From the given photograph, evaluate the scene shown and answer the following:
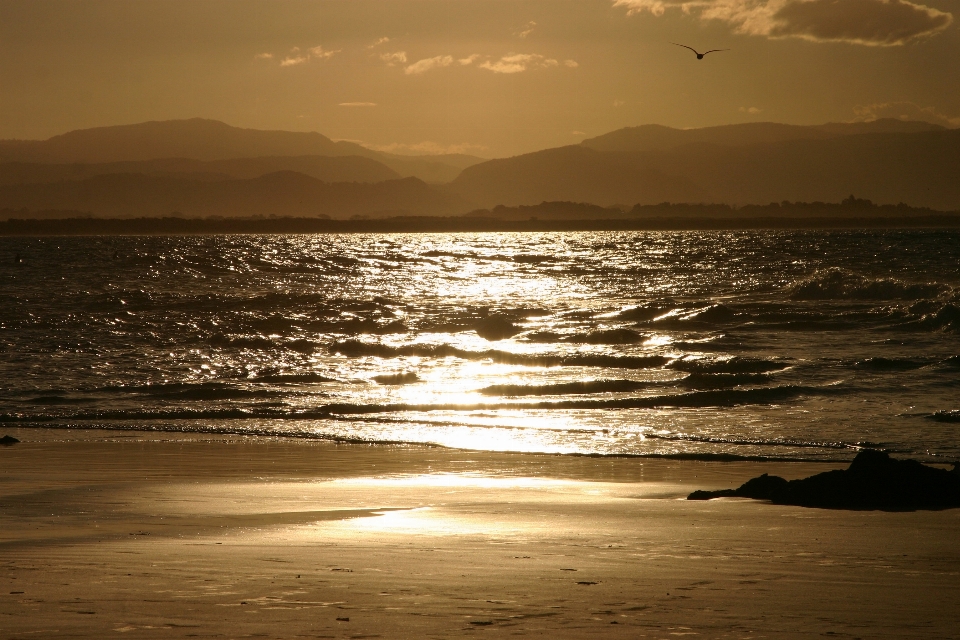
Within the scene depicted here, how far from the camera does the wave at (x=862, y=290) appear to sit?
4394 centimetres

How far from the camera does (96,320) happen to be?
3731cm

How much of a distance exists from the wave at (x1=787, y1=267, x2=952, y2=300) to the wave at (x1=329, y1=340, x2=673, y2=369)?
2107 cm

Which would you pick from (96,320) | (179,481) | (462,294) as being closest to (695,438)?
(179,481)

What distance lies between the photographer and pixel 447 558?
7246 mm

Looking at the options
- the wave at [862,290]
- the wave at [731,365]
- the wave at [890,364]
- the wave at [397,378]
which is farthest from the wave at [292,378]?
the wave at [862,290]

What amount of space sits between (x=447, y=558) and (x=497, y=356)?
20295mm

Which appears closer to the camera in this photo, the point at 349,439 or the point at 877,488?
the point at 877,488

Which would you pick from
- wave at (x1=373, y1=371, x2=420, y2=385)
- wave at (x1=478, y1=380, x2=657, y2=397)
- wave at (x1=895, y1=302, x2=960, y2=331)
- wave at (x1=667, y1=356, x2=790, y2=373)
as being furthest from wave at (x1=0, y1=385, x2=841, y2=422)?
wave at (x1=895, y1=302, x2=960, y2=331)

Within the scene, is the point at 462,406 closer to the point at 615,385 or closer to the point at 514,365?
the point at 615,385

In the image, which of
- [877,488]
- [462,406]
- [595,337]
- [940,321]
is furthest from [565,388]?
[940,321]

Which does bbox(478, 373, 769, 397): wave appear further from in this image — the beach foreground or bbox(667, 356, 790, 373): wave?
the beach foreground

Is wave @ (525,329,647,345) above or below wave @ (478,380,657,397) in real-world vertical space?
above

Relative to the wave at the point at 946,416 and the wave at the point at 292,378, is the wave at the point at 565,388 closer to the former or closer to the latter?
the wave at the point at 292,378

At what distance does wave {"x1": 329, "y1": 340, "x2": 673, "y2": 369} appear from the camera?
25.6 meters
